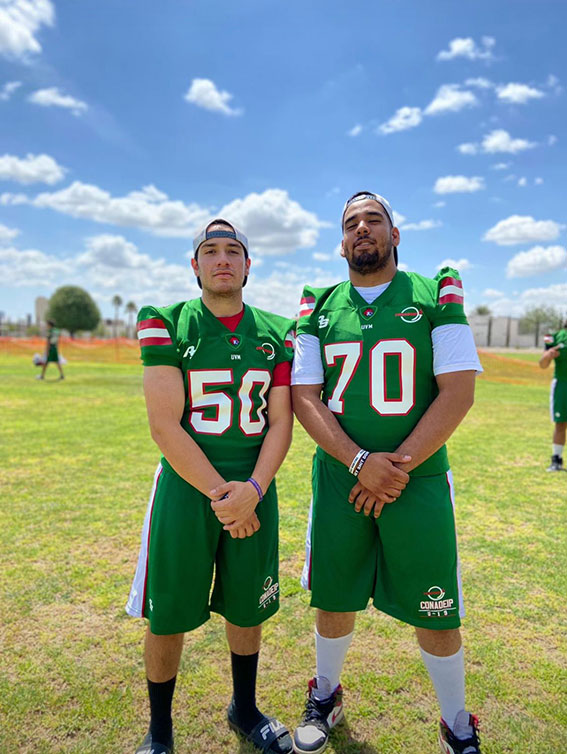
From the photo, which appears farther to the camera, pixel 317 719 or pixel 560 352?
pixel 560 352

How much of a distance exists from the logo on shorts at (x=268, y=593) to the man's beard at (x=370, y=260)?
168cm

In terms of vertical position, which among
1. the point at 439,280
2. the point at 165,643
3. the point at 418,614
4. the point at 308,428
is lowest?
the point at 165,643

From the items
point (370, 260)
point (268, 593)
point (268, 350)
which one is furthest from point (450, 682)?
point (370, 260)

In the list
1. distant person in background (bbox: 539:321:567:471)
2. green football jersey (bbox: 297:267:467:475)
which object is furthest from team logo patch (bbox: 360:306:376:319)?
distant person in background (bbox: 539:321:567:471)

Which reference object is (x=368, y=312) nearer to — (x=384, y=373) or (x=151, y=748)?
(x=384, y=373)

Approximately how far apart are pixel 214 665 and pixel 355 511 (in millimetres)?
1455

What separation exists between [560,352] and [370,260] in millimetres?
6219

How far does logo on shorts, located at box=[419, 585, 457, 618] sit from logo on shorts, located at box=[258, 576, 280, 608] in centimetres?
74

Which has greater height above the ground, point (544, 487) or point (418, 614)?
point (418, 614)

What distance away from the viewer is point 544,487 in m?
6.75

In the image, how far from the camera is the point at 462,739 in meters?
2.36

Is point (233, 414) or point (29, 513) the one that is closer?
point (233, 414)

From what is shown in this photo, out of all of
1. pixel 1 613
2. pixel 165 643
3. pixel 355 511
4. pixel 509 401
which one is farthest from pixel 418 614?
→ pixel 509 401

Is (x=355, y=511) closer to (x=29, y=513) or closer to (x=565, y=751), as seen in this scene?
(x=565, y=751)
